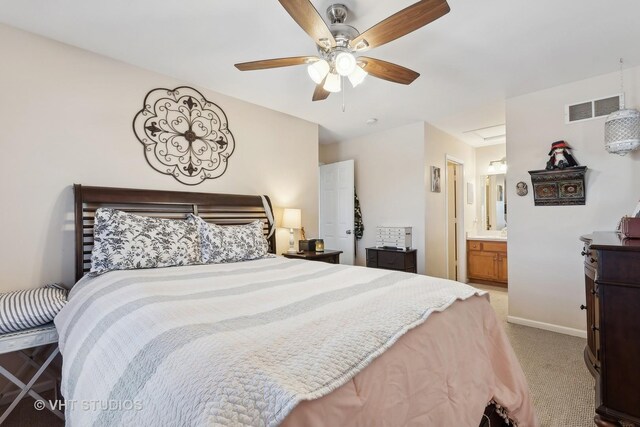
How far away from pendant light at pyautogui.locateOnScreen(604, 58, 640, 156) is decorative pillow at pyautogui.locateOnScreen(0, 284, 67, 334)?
422cm

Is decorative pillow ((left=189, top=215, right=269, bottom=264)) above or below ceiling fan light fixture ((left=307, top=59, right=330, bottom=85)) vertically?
Answer: below

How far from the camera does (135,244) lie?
211cm

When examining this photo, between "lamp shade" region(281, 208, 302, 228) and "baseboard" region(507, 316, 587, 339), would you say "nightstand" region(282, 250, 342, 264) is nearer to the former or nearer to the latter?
"lamp shade" region(281, 208, 302, 228)

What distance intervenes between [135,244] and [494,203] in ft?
18.3

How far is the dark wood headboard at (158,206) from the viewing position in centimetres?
220

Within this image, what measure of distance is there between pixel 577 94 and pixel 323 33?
9.20 ft

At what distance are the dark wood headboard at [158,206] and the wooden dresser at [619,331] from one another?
8.76ft

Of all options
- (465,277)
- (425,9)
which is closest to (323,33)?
(425,9)

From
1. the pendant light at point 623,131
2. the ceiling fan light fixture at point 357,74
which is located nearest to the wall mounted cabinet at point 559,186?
the pendant light at point 623,131

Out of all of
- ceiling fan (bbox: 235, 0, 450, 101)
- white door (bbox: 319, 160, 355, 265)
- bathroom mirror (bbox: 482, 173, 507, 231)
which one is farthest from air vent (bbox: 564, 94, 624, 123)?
white door (bbox: 319, 160, 355, 265)

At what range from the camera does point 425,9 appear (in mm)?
1435

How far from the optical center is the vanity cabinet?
15.8 ft

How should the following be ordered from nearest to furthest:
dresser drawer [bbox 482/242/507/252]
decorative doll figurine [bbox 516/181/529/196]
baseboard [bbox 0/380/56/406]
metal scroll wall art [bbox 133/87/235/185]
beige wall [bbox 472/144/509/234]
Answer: baseboard [bbox 0/380/56/406] < metal scroll wall art [bbox 133/87/235/185] < decorative doll figurine [bbox 516/181/529/196] < dresser drawer [bbox 482/242/507/252] < beige wall [bbox 472/144/509/234]

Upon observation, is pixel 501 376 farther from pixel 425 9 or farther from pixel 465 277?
pixel 465 277
